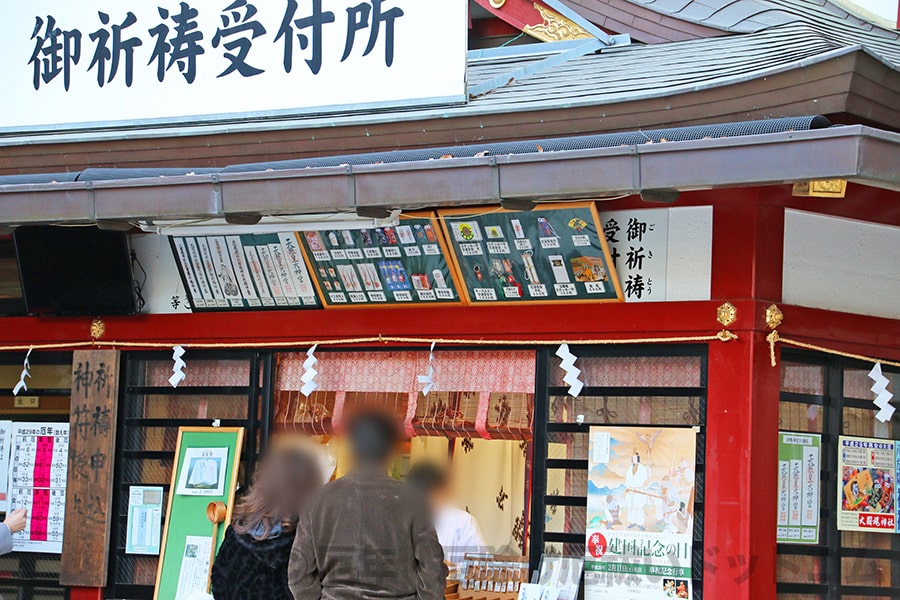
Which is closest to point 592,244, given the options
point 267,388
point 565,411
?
point 565,411

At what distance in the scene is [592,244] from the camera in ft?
23.7

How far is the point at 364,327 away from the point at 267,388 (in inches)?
34.2

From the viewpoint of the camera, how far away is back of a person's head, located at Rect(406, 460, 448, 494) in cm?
592

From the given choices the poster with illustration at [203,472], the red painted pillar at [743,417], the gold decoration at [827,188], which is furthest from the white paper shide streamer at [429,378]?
the gold decoration at [827,188]

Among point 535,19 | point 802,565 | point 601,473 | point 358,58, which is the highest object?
point 535,19

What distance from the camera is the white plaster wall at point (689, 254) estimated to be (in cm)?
712

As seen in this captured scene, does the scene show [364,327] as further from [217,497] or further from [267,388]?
[217,497]

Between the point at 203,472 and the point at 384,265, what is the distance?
2.01 metres

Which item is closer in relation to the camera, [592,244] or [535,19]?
[592,244]

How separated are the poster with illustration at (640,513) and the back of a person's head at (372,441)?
2045mm

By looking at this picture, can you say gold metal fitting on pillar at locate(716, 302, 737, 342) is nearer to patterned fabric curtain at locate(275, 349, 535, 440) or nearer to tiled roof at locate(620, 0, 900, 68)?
patterned fabric curtain at locate(275, 349, 535, 440)

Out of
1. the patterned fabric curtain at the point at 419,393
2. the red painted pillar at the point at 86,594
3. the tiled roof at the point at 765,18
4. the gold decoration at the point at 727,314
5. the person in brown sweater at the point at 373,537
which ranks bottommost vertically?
the red painted pillar at the point at 86,594

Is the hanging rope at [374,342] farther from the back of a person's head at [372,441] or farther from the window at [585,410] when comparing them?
the back of a person's head at [372,441]

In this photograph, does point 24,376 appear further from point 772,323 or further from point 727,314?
point 772,323
